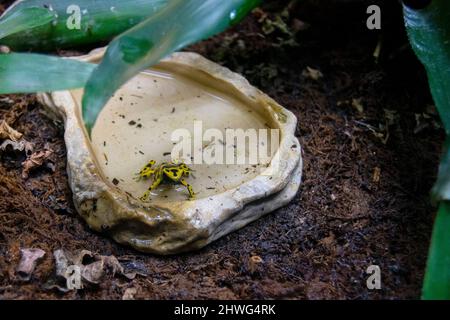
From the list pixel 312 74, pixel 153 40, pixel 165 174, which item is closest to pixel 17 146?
pixel 165 174

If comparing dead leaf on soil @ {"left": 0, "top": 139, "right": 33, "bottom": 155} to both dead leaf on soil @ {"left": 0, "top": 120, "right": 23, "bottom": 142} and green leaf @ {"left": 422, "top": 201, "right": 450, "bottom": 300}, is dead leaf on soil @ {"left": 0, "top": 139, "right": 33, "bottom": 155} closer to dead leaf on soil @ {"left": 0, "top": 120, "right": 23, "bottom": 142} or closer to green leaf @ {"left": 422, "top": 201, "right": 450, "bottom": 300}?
dead leaf on soil @ {"left": 0, "top": 120, "right": 23, "bottom": 142}

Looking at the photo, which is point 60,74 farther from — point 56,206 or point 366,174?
point 366,174

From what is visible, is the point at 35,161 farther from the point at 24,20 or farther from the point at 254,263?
the point at 254,263

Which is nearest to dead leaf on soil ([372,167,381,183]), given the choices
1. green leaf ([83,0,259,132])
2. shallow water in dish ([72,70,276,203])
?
shallow water in dish ([72,70,276,203])

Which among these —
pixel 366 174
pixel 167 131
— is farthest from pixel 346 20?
pixel 167 131

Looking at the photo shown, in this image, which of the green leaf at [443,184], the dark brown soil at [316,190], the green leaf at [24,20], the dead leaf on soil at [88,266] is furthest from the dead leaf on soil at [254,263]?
the green leaf at [24,20]

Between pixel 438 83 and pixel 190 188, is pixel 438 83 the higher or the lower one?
the higher one
